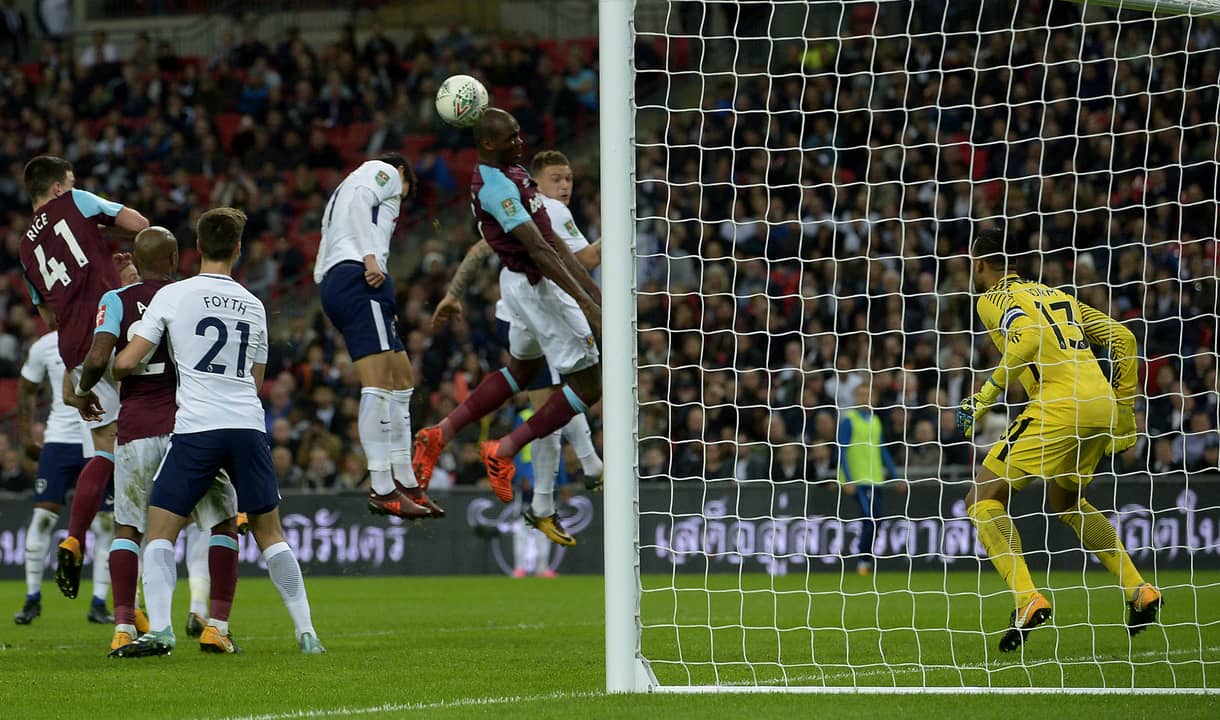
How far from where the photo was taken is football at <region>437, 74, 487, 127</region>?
841 centimetres

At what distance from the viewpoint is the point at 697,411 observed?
1603cm

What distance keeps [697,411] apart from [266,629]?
7.03m

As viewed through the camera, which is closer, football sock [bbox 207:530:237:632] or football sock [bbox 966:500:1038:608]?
football sock [bbox 207:530:237:632]

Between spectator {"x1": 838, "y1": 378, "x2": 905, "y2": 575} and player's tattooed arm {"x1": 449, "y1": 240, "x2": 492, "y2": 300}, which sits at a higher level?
player's tattooed arm {"x1": 449, "y1": 240, "x2": 492, "y2": 300}

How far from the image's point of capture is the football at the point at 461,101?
841 centimetres

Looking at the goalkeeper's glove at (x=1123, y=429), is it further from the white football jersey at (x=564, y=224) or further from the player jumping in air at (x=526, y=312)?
the white football jersey at (x=564, y=224)

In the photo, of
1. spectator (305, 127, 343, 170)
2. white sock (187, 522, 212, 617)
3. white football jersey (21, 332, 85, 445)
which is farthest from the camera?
spectator (305, 127, 343, 170)

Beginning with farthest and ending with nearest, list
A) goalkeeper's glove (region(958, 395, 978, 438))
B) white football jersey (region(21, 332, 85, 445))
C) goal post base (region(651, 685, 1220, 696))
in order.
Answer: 1. white football jersey (region(21, 332, 85, 445))
2. goalkeeper's glove (region(958, 395, 978, 438))
3. goal post base (region(651, 685, 1220, 696))

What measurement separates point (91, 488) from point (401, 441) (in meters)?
1.82

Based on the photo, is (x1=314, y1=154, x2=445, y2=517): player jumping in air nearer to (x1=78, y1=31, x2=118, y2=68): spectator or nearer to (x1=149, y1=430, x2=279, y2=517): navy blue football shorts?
(x1=149, y1=430, x2=279, y2=517): navy blue football shorts

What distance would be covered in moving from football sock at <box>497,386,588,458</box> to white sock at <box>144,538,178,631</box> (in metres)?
2.30

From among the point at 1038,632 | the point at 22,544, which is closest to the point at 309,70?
the point at 22,544

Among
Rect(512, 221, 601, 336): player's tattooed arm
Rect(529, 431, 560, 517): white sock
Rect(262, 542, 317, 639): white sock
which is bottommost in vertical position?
Rect(262, 542, 317, 639): white sock

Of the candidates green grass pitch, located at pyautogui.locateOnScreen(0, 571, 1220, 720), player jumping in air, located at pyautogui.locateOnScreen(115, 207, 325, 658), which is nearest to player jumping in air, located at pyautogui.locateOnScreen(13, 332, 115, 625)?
green grass pitch, located at pyautogui.locateOnScreen(0, 571, 1220, 720)
